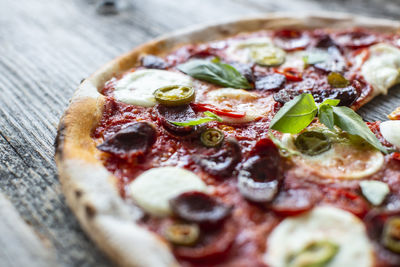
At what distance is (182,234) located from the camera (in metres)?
2.30

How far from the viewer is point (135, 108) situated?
135 inches

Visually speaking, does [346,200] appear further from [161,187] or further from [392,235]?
[161,187]

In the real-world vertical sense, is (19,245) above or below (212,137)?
below

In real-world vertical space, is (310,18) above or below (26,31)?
above

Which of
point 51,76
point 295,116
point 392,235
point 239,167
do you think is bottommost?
point 51,76

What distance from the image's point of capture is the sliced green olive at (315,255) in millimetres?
2119

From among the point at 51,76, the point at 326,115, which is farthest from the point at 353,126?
the point at 51,76

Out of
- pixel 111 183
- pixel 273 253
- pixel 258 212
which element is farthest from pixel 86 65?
pixel 273 253

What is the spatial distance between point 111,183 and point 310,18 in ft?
10.9

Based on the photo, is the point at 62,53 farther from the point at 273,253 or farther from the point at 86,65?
the point at 273,253

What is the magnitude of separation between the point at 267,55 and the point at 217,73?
0.74 meters

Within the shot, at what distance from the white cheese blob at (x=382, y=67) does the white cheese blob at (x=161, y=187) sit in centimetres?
212

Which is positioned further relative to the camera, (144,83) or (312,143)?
(144,83)

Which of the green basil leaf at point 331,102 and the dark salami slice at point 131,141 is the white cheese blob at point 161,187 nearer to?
the dark salami slice at point 131,141
